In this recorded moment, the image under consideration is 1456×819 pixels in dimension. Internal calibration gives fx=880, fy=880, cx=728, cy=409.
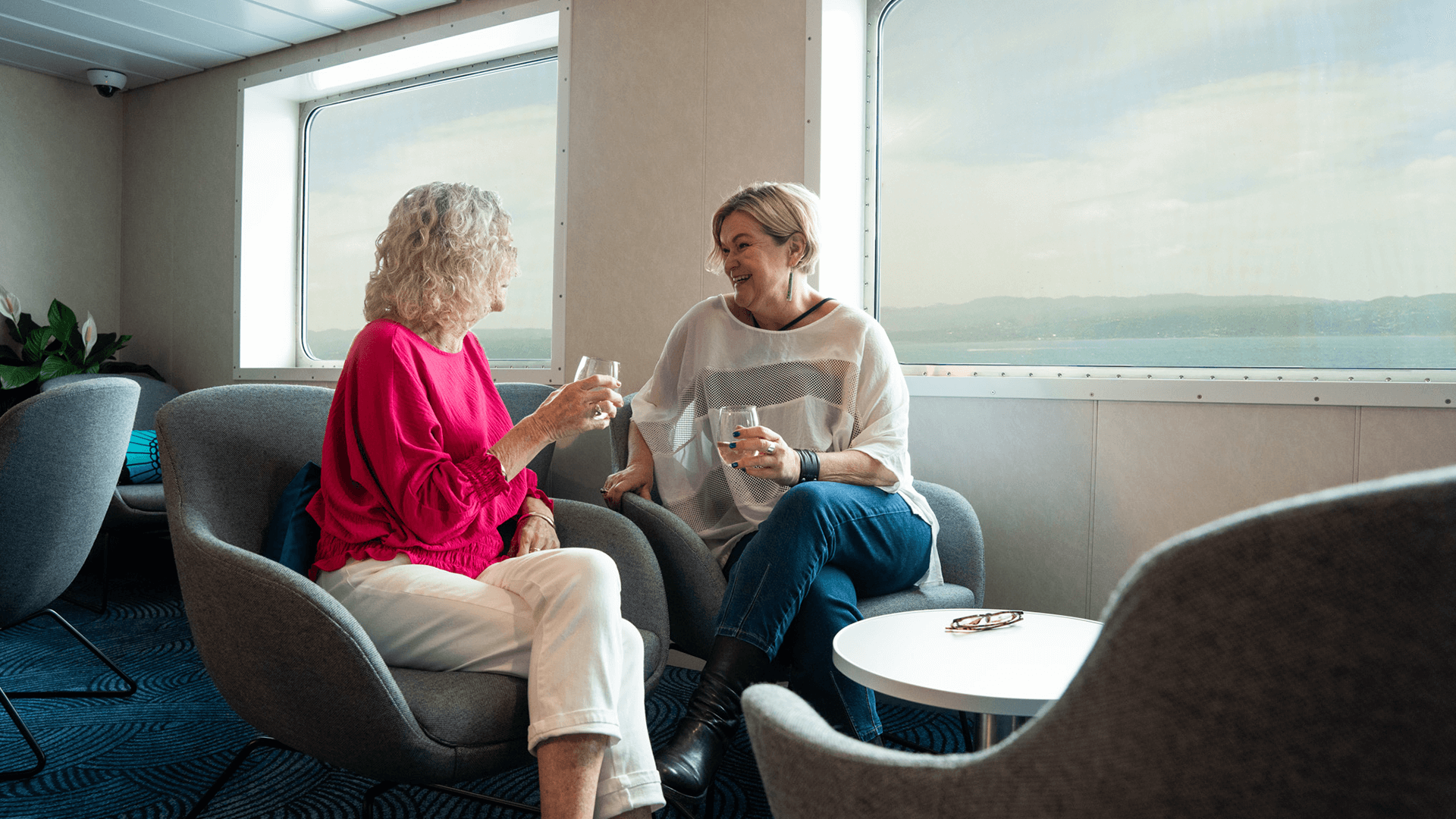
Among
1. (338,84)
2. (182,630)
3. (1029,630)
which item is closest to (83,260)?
(338,84)

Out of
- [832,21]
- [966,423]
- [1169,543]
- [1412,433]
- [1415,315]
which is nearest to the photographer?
[1169,543]

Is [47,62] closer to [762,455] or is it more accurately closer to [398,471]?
[398,471]

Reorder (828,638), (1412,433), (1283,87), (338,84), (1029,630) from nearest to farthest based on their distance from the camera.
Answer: (1029,630), (828,638), (1412,433), (1283,87), (338,84)

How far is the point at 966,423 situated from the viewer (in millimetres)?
2680

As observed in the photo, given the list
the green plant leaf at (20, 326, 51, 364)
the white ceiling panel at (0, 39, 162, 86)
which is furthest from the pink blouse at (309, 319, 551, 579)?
the white ceiling panel at (0, 39, 162, 86)

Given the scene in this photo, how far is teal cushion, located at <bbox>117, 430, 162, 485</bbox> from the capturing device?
3.51 meters

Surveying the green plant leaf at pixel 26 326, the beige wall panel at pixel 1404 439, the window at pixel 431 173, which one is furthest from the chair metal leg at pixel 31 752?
the beige wall panel at pixel 1404 439

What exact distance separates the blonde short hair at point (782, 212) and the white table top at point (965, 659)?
107 centimetres

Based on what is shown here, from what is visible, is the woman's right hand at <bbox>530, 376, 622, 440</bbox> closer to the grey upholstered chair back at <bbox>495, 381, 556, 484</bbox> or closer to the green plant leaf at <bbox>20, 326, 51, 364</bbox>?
the grey upholstered chair back at <bbox>495, 381, 556, 484</bbox>

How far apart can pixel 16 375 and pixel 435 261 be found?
3508mm

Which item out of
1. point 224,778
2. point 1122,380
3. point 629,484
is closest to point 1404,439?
point 1122,380

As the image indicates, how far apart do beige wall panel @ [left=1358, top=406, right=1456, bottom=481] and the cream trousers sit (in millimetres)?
1840

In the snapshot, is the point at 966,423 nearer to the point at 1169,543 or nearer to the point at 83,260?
the point at 1169,543

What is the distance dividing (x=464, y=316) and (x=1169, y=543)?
1599 mm
